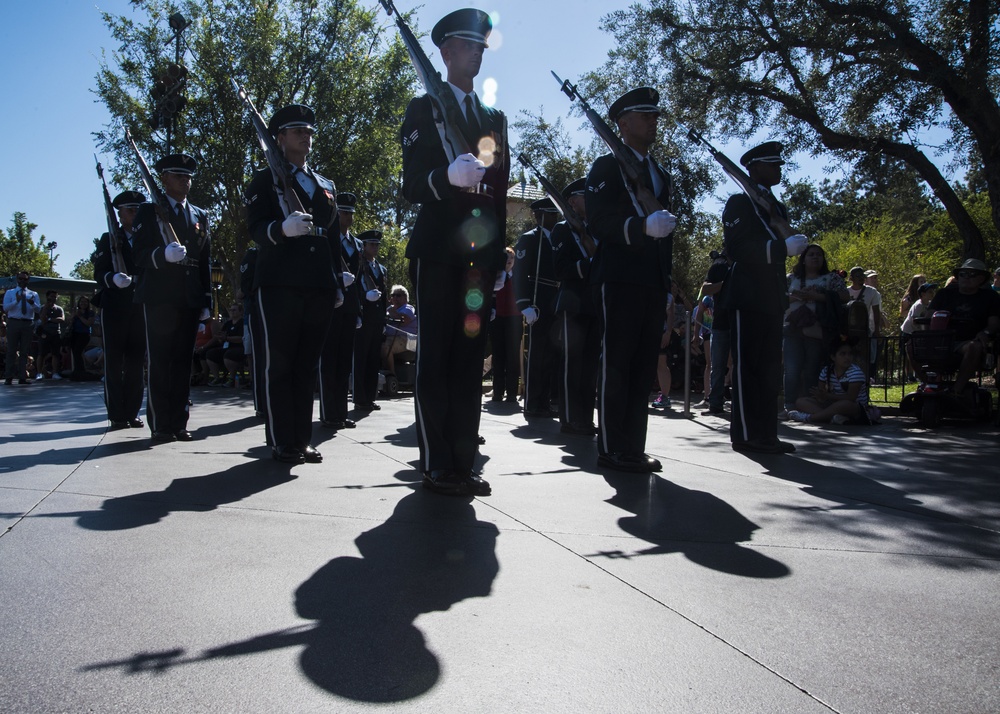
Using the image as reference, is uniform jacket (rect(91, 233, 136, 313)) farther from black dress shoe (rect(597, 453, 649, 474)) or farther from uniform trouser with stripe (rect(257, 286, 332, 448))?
black dress shoe (rect(597, 453, 649, 474))

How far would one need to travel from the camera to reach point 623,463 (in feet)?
17.0

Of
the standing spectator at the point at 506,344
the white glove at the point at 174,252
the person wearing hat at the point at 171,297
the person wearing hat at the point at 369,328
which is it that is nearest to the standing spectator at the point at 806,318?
the standing spectator at the point at 506,344

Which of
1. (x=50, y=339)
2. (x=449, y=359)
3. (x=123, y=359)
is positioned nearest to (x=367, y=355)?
(x=123, y=359)

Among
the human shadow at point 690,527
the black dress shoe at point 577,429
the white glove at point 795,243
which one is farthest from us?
the black dress shoe at point 577,429

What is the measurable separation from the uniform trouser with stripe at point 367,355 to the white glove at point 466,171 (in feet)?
18.6

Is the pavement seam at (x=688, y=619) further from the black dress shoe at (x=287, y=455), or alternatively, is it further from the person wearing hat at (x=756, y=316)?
the person wearing hat at (x=756, y=316)

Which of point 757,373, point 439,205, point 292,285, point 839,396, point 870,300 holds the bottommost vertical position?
point 839,396

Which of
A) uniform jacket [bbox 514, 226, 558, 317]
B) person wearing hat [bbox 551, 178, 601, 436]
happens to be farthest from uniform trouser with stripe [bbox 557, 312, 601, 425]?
uniform jacket [bbox 514, 226, 558, 317]

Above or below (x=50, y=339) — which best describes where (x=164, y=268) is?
above

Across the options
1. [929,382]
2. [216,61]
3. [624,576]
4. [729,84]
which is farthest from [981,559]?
[216,61]

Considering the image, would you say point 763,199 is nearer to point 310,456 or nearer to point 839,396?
point 839,396

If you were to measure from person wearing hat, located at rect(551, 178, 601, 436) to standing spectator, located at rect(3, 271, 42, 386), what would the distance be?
13.5 m

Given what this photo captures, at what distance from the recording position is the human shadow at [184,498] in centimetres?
354

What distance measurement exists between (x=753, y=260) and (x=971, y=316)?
385 cm
